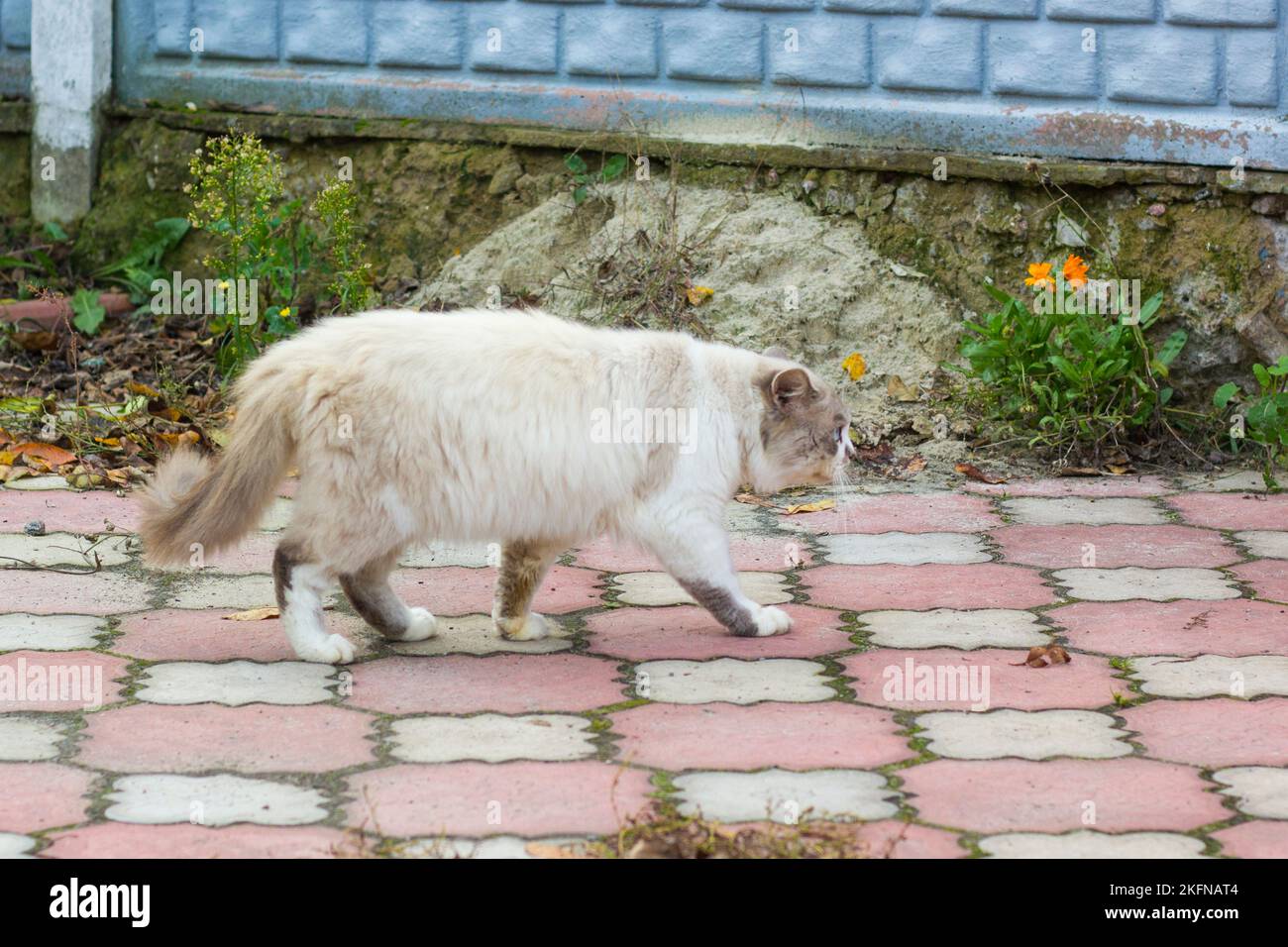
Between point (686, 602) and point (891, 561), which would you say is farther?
point (891, 561)

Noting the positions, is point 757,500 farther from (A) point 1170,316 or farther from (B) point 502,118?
(B) point 502,118

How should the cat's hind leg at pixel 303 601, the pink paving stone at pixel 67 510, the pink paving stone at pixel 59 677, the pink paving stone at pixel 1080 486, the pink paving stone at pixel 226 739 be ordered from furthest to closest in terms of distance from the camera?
the pink paving stone at pixel 1080 486
the pink paving stone at pixel 67 510
the cat's hind leg at pixel 303 601
the pink paving stone at pixel 59 677
the pink paving stone at pixel 226 739

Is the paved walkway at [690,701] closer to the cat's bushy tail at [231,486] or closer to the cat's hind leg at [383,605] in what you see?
the cat's hind leg at [383,605]

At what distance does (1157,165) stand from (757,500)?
7.21 feet

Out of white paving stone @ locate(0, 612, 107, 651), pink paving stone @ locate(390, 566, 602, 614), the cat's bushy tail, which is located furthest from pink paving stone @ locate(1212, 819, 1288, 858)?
white paving stone @ locate(0, 612, 107, 651)

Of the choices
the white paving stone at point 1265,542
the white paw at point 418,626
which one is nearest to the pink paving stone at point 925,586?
the white paving stone at point 1265,542

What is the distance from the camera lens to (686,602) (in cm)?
480

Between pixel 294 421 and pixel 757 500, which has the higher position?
pixel 294 421

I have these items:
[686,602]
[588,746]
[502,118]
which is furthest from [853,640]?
[502,118]

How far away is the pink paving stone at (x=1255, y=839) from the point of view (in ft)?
9.87

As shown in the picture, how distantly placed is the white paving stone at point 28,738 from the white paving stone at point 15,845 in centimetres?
44

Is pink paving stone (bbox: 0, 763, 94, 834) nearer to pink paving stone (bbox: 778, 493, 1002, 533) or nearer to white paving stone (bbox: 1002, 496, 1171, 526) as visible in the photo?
pink paving stone (bbox: 778, 493, 1002, 533)

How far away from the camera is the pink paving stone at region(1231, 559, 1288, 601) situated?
4754 millimetres

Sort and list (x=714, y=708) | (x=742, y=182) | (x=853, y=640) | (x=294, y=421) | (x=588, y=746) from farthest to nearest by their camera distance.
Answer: (x=742, y=182)
(x=853, y=640)
(x=294, y=421)
(x=714, y=708)
(x=588, y=746)
